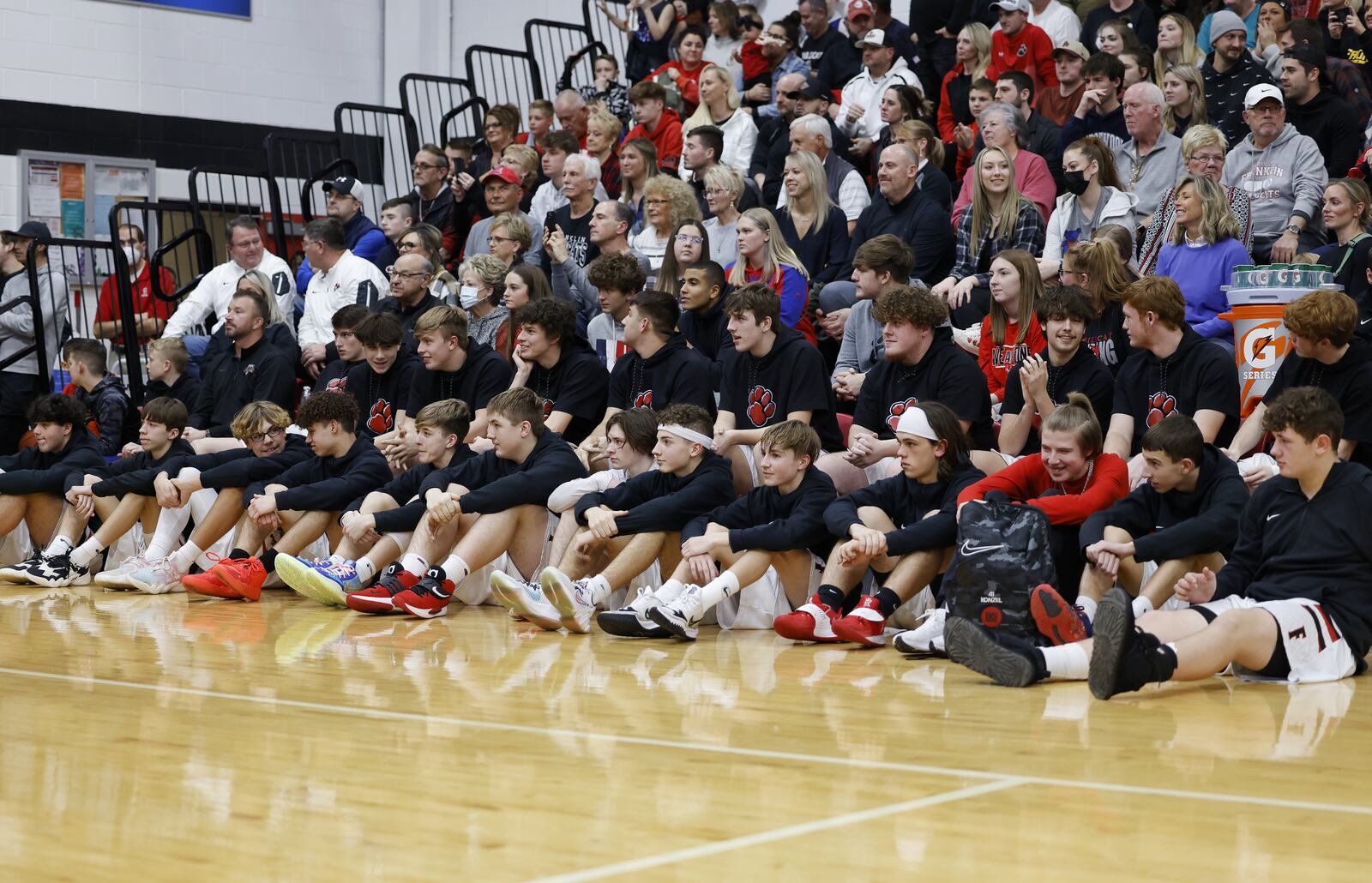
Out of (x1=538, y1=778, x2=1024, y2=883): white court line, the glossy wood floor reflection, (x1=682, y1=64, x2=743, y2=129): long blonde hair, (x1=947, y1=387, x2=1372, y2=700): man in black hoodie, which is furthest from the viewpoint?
(x1=682, y1=64, x2=743, y2=129): long blonde hair

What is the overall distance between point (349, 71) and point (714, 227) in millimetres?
7358

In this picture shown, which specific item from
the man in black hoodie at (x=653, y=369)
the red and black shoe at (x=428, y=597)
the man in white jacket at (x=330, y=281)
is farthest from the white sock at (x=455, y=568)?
the man in white jacket at (x=330, y=281)

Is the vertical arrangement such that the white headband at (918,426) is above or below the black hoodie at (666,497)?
above

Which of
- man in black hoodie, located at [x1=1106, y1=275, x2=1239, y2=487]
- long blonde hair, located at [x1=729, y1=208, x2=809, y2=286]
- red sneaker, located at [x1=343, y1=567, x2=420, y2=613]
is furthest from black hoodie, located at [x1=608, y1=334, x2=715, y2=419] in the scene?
man in black hoodie, located at [x1=1106, y1=275, x2=1239, y2=487]

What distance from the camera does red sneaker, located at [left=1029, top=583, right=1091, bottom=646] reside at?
467cm

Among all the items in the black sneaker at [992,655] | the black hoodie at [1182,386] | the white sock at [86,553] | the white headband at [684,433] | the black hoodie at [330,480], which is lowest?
the white sock at [86,553]

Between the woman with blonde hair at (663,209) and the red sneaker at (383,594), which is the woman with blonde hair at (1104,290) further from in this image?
the red sneaker at (383,594)

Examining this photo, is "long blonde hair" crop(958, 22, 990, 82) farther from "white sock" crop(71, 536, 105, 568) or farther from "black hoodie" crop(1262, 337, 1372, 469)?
"white sock" crop(71, 536, 105, 568)

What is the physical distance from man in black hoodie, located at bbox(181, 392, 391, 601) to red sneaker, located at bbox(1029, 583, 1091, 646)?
11.9 ft

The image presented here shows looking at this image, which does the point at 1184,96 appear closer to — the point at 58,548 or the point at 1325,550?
the point at 1325,550

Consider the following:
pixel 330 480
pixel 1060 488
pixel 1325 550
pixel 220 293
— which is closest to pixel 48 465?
pixel 220 293

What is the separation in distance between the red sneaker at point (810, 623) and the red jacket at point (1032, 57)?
16.1 feet

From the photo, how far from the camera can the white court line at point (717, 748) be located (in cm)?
291

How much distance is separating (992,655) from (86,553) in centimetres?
510
